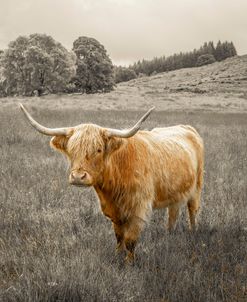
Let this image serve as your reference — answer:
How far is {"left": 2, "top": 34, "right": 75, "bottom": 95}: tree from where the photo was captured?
48.3 meters

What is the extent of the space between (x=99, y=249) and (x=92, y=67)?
53351 millimetres

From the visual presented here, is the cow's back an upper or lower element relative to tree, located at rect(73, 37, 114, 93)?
lower

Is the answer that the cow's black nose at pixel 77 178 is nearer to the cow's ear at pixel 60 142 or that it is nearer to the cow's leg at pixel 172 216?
the cow's ear at pixel 60 142

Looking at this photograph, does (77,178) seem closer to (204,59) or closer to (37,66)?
(37,66)

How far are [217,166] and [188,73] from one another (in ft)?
345

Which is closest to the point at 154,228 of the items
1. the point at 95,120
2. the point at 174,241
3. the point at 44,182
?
the point at 174,241

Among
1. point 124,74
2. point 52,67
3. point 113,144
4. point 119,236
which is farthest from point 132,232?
point 124,74

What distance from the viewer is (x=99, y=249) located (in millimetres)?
4238

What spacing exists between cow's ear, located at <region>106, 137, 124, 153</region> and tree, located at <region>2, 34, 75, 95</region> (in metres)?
45.7

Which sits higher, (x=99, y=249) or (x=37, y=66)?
(x=37, y=66)

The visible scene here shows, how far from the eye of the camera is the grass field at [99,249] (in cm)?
330

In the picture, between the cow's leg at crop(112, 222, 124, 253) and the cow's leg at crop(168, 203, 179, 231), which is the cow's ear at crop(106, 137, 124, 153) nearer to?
the cow's leg at crop(112, 222, 124, 253)

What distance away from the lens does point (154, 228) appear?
5.18 meters

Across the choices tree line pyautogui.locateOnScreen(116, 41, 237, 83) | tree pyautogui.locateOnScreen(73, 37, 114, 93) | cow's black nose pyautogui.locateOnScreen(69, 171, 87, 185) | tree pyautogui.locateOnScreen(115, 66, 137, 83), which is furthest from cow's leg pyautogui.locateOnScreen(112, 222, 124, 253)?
tree line pyautogui.locateOnScreen(116, 41, 237, 83)
